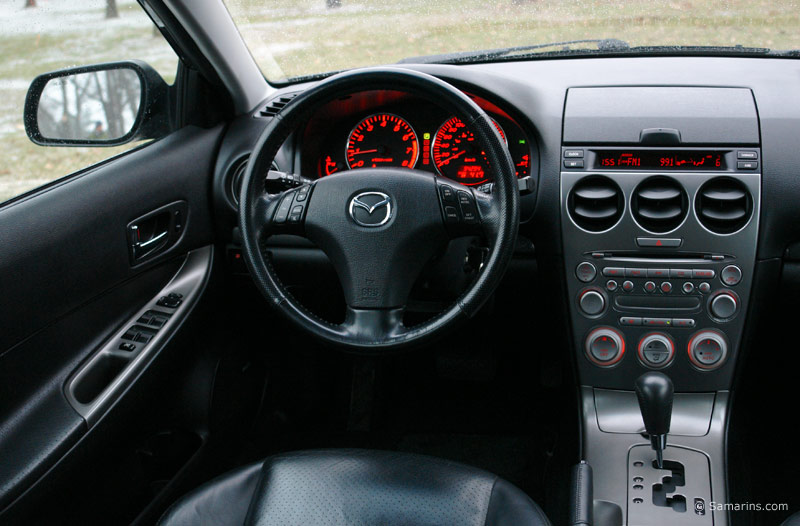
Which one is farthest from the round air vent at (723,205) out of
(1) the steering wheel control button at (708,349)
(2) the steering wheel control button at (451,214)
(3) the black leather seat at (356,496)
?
(3) the black leather seat at (356,496)

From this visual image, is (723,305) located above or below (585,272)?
below

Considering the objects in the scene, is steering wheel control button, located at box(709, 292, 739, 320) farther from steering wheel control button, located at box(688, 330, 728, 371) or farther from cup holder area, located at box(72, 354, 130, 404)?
cup holder area, located at box(72, 354, 130, 404)

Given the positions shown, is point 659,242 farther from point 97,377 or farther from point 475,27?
point 97,377

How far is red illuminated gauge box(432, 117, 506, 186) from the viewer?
6.56 feet

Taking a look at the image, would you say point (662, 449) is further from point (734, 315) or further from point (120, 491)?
point (120, 491)

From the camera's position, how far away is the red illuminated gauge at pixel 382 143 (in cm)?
207

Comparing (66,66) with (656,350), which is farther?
(656,350)

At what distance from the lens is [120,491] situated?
6.07 feet

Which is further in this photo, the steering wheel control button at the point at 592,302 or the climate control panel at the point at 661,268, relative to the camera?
the steering wheel control button at the point at 592,302

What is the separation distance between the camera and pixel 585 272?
1.97 m

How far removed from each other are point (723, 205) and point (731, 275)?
0.61 ft

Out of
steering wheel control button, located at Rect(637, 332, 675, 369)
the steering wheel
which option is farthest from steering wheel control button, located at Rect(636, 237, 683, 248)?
the steering wheel

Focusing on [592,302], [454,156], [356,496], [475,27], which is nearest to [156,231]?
[454,156]

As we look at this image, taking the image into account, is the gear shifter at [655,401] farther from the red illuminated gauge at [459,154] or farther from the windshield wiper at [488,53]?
the windshield wiper at [488,53]
